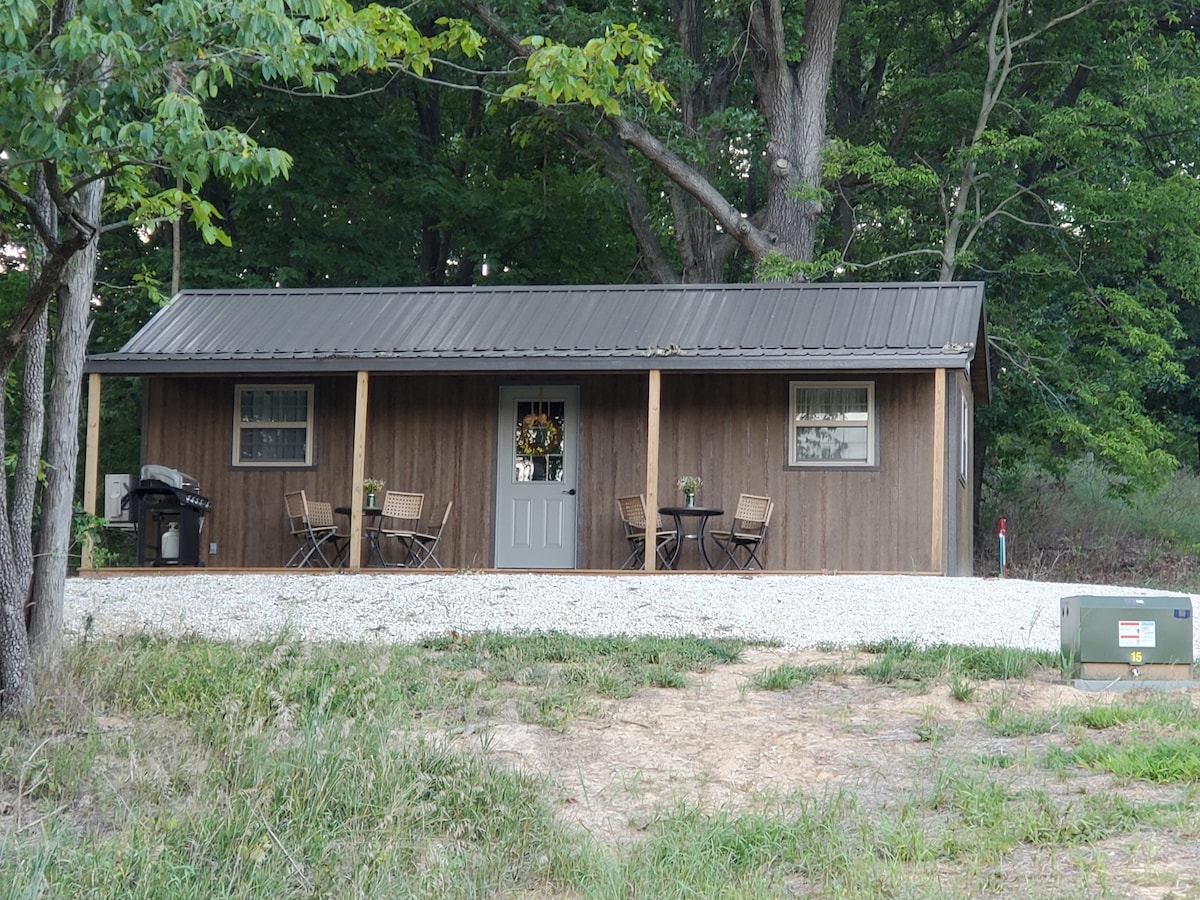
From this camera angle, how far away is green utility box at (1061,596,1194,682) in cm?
849

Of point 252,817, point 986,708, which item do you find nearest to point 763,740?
point 986,708

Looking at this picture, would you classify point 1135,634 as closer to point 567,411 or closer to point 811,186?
point 567,411

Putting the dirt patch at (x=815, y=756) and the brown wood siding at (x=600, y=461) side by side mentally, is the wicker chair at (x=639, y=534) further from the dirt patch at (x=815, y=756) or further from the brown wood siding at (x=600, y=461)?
the dirt patch at (x=815, y=756)

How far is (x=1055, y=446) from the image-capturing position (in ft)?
80.0

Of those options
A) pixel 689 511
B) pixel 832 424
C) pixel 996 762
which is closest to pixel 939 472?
pixel 832 424

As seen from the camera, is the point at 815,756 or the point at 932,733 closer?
the point at 815,756

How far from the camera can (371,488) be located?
14844 millimetres

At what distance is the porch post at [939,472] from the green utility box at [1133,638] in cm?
432

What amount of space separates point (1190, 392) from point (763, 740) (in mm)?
21458

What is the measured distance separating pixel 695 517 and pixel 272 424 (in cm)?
454

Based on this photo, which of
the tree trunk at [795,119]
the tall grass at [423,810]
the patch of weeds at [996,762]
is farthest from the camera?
the tree trunk at [795,119]

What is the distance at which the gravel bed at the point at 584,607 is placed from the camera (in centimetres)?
1034

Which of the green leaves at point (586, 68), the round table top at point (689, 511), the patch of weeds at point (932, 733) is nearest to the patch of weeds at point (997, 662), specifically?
the patch of weeds at point (932, 733)

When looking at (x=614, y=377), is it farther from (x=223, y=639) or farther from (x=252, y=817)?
(x=252, y=817)
